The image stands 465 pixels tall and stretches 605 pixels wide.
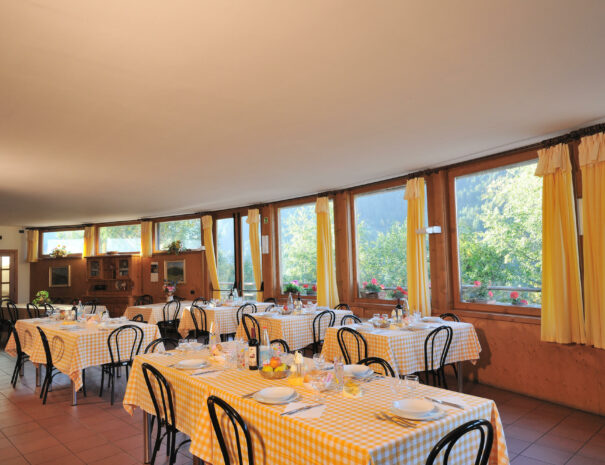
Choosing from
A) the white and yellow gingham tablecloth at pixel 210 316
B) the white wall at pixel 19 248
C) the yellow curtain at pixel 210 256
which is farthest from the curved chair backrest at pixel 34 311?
the yellow curtain at pixel 210 256

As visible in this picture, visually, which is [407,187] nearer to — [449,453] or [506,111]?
[506,111]

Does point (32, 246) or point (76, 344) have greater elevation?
point (32, 246)

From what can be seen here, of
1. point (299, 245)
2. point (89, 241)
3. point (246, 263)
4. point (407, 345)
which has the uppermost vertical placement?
point (89, 241)

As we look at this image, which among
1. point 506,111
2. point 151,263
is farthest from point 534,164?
point 151,263

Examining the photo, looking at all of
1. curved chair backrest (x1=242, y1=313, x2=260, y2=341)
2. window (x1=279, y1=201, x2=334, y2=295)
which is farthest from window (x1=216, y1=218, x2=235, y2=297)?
curved chair backrest (x1=242, y1=313, x2=260, y2=341)

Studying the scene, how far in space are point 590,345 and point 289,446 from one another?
12.8ft

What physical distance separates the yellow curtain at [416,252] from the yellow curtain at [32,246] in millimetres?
11582

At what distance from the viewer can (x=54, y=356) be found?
17.1ft

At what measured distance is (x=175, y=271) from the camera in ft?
36.9

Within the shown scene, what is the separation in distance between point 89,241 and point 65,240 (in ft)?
3.70

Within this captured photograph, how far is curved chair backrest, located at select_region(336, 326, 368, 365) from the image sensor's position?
15.3 ft

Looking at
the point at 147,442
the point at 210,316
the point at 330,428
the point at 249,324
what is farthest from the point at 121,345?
the point at 330,428

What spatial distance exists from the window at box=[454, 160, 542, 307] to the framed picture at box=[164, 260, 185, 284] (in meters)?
7.39

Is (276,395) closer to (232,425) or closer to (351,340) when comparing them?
(232,425)
